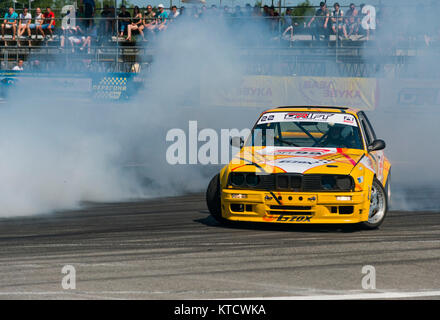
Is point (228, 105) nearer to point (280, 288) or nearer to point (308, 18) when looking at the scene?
point (308, 18)

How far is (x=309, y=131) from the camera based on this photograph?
838cm

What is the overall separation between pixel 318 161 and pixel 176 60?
1068 cm

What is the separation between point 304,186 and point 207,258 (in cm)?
157

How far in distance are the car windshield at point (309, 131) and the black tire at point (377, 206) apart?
0.81 m

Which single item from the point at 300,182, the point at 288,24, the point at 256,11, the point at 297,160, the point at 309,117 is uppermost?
the point at 256,11

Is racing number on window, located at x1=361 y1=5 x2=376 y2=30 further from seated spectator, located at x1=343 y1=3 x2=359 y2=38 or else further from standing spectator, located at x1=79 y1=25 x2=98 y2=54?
standing spectator, located at x1=79 y1=25 x2=98 y2=54

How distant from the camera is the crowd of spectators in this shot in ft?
60.7

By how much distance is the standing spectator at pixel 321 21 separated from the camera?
64.5 ft

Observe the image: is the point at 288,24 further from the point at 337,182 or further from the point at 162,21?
the point at 337,182

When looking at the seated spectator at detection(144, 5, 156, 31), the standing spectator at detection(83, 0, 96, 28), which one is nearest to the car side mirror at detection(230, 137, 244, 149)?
the seated spectator at detection(144, 5, 156, 31)

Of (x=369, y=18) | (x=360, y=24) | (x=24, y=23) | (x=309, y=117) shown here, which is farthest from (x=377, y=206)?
(x=24, y=23)

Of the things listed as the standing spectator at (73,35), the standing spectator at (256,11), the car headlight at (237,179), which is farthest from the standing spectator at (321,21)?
the car headlight at (237,179)

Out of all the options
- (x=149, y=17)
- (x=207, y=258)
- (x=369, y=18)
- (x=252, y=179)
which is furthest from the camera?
(x=149, y=17)

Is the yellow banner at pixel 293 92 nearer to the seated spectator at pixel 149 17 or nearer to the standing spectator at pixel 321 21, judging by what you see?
the standing spectator at pixel 321 21
